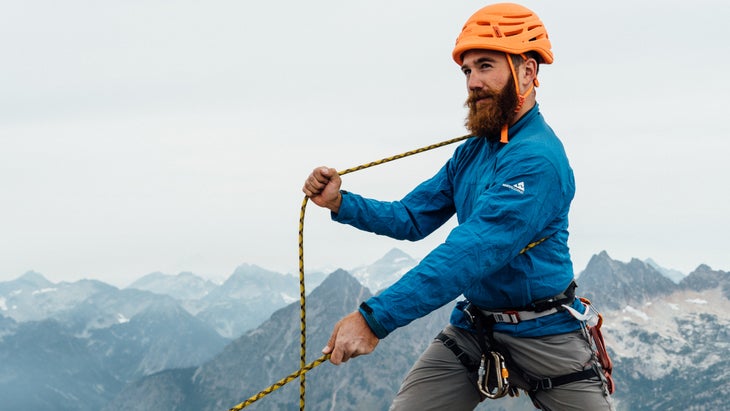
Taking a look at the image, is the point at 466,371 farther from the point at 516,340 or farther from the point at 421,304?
the point at 421,304

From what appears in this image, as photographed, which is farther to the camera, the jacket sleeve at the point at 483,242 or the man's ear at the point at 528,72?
the man's ear at the point at 528,72

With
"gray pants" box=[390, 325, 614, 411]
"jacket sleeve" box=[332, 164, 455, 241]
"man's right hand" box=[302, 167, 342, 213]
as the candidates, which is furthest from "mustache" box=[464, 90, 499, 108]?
"gray pants" box=[390, 325, 614, 411]

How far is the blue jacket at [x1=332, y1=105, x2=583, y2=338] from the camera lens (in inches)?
204

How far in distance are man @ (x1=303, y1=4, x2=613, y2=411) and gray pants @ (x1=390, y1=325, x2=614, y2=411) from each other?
11 mm

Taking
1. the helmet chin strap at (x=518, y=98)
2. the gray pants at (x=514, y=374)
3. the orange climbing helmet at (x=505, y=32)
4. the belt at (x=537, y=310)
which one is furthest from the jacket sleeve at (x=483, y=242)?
the gray pants at (x=514, y=374)

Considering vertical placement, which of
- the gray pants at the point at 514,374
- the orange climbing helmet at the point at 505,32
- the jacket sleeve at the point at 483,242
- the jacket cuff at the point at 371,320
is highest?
the orange climbing helmet at the point at 505,32

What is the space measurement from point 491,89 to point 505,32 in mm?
562

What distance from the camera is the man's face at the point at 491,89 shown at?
21.4 ft

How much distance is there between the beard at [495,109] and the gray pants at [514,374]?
2.18 m

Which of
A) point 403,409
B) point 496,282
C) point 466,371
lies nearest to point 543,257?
point 496,282

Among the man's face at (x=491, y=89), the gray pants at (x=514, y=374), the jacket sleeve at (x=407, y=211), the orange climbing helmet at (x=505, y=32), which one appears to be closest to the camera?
the orange climbing helmet at (x=505, y=32)

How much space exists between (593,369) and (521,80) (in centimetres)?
302

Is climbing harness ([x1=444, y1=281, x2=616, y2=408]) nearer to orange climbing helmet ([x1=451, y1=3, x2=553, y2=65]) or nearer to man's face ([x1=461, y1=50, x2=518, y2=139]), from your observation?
man's face ([x1=461, y1=50, x2=518, y2=139])

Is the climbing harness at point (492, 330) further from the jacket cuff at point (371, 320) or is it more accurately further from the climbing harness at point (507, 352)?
the jacket cuff at point (371, 320)
